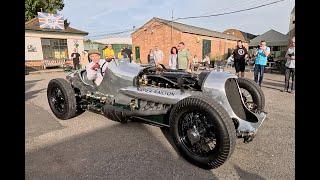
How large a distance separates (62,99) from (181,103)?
3.14m

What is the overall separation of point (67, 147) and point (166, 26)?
21726 mm

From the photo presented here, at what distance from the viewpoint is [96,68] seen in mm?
5262

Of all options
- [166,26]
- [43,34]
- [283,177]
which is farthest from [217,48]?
[283,177]

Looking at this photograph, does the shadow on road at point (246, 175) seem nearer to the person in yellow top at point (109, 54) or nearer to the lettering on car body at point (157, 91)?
the lettering on car body at point (157, 91)

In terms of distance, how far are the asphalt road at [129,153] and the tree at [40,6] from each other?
26.5 m

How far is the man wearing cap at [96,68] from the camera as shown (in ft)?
16.9

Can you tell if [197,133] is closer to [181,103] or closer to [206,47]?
[181,103]

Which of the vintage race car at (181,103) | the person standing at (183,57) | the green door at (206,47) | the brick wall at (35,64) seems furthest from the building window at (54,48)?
the vintage race car at (181,103)

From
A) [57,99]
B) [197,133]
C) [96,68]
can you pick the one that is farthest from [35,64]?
[197,133]

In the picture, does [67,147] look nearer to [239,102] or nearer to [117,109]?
[117,109]

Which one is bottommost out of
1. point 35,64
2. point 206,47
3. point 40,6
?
point 35,64

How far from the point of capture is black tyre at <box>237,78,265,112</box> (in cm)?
446

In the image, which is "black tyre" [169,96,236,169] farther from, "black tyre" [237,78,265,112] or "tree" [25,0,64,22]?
"tree" [25,0,64,22]
